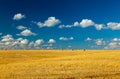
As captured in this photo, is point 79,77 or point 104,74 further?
point 104,74

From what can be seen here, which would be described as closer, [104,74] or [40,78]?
[40,78]

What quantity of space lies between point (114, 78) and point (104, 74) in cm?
281

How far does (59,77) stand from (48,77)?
1075 mm

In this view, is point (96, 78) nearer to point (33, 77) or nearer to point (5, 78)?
point (33, 77)

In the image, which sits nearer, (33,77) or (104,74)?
(33,77)

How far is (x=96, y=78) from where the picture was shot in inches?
1043

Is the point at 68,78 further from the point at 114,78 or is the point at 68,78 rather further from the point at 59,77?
the point at 114,78

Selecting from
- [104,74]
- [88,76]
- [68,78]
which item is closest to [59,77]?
[68,78]

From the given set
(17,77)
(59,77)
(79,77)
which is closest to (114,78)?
(79,77)

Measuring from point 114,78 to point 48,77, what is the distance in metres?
6.34

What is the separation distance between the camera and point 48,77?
27359mm

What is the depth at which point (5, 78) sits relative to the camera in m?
27.0

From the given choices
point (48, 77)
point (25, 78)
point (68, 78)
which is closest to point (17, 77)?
point (25, 78)

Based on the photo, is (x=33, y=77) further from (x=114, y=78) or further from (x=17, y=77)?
(x=114, y=78)
